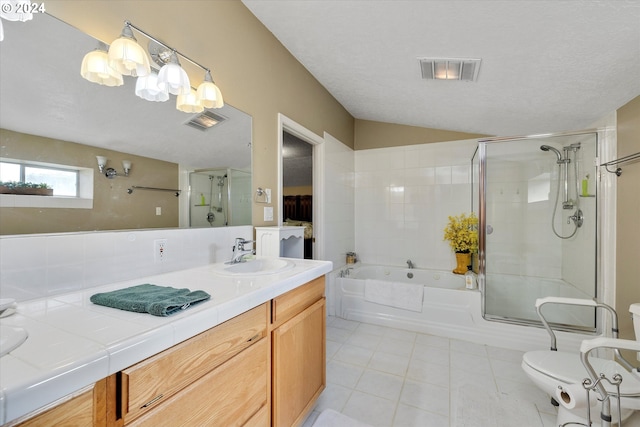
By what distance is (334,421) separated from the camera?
1553 millimetres

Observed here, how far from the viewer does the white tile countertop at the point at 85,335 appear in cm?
48

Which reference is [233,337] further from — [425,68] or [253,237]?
[425,68]

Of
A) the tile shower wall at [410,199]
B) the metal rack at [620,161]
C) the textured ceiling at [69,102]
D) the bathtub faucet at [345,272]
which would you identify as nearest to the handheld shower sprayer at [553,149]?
the metal rack at [620,161]

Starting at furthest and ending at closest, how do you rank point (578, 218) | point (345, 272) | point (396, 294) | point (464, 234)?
point (345, 272) → point (464, 234) → point (396, 294) → point (578, 218)

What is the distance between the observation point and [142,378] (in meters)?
0.67

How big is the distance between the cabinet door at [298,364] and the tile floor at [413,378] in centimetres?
28

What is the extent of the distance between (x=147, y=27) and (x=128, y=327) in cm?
140

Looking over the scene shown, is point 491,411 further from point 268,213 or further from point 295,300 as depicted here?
point 268,213

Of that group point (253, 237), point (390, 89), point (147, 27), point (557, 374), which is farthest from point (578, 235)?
point (147, 27)

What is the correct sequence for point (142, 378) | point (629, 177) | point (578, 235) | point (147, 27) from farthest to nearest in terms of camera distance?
point (578, 235) → point (629, 177) → point (147, 27) → point (142, 378)

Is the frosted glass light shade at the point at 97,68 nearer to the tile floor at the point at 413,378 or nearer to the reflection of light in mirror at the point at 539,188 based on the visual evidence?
the tile floor at the point at 413,378

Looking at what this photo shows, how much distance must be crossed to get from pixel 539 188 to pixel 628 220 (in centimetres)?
94

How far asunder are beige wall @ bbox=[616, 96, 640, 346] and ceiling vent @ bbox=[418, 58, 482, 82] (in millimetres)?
1023

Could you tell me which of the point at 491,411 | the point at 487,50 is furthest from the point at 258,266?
the point at 487,50
